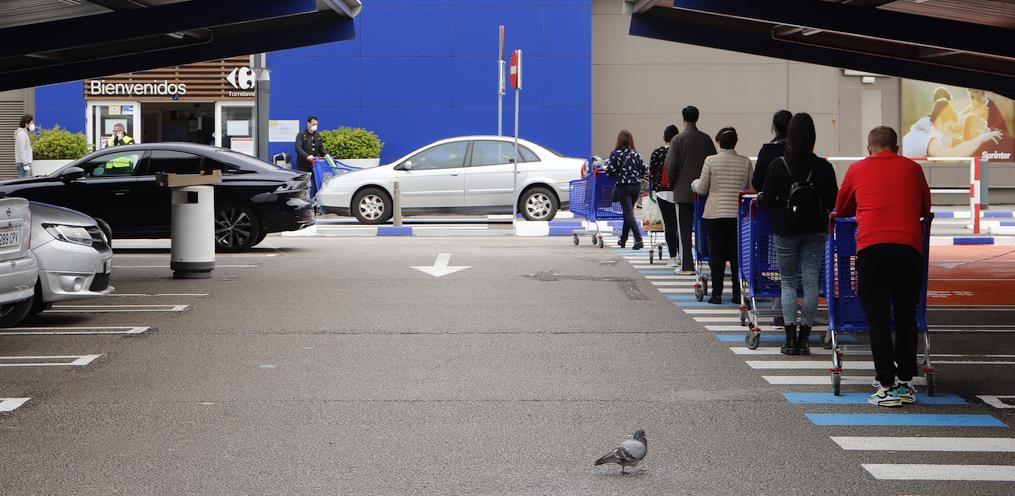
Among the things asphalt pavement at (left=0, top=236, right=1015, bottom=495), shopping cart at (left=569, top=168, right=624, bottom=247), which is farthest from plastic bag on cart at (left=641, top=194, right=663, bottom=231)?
asphalt pavement at (left=0, top=236, right=1015, bottom=495)

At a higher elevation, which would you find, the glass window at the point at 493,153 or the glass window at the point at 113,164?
the glass window at the point at 493,153

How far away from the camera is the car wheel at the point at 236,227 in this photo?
64.4 feet

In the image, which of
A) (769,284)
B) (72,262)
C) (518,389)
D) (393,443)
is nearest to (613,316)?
(769,284)

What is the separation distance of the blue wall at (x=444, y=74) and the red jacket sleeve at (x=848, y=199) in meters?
24.1

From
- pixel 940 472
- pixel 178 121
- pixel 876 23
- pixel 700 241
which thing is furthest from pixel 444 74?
pixel 940 472

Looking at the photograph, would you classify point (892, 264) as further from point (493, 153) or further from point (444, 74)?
point (444, 74)

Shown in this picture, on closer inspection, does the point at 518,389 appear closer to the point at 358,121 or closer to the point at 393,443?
the point at 393,443

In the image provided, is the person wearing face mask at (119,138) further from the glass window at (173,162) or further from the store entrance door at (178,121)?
the glass window at (173,162)

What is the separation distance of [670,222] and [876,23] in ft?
11.4

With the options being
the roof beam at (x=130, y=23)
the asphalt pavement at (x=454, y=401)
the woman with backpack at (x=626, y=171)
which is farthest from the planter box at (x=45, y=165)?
the asphalt pavement at (x=454, y=401)

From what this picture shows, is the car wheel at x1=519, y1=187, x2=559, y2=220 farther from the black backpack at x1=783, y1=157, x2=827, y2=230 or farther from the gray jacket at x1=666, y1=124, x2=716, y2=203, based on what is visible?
the black backpack at x1=783, y1=157, x2=827, y2=230

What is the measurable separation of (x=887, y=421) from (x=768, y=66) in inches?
1050

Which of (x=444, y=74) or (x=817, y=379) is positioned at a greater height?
(x=444, y=74)

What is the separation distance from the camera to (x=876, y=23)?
48.6 ft
